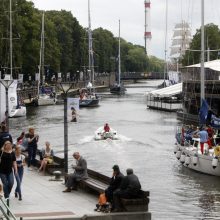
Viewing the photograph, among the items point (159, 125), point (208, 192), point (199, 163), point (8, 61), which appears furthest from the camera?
point (8, 61)

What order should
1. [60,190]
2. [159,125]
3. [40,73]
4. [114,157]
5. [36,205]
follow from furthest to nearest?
[40,73], [159,125], [114,157], [60,190], [36,205]

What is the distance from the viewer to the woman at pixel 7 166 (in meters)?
20.9

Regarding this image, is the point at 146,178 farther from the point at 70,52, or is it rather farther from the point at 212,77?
the point at 70,52

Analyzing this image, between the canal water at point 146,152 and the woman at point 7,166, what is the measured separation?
6.28m

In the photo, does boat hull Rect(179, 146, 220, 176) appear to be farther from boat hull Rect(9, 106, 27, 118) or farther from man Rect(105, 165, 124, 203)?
boat hull Rect(9, 106, 27, 118)

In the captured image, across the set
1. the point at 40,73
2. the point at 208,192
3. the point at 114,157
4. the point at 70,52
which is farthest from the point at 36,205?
the point at 70,52

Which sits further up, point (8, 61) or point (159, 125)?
point (8, 61)

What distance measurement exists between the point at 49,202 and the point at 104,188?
1710 millimetres

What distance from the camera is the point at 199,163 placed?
3734 centimetres

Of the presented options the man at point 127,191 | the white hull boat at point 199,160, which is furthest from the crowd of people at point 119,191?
the white hull boat at point 199,160

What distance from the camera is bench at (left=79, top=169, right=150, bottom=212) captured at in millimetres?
20219

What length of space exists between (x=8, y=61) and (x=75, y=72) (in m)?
70.5

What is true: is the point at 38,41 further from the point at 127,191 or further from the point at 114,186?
the point at 127,191

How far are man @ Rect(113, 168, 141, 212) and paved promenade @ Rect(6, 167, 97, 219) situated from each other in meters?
0.72
